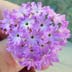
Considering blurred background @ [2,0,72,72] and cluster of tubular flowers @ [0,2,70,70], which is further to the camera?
blurred background @ [2,0,72,72]

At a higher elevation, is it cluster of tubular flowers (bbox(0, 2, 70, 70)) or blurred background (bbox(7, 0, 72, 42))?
blurred background (bbox(7, 0, 72, 42))

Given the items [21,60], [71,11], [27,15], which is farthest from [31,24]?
[71,11]

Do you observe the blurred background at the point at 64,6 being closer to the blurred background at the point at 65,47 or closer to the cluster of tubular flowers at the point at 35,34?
the blurred background at the point at 65,47

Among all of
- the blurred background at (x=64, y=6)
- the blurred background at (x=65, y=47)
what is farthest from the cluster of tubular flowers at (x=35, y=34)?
the blurred background at (x=64, y=6)

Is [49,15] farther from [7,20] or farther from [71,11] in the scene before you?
[71,11]

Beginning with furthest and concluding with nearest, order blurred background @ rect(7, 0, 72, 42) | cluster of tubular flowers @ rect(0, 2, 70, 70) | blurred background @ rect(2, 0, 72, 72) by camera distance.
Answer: blurred background @ rect(7, 0, 72, 42), blurred background @ rect(2, 0, 72, 72), cluster of tubular flowers @ rect(0, 2, 70, 70)

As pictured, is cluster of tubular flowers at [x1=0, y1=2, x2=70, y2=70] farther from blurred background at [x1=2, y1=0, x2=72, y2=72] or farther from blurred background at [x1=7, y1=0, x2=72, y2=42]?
blurred background at [x1=7, y1=0, x2=72, y2=42]

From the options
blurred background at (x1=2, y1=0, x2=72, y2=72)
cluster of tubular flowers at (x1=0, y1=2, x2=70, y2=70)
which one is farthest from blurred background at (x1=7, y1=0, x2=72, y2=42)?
cluster of tubular flowers at (x1=0, y1=2, x2=70, y2=70)

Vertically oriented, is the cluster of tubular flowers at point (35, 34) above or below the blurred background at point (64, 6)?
below

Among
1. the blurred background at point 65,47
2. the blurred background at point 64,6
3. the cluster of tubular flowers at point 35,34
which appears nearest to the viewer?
the cluster of tubular flowers at point 35,34

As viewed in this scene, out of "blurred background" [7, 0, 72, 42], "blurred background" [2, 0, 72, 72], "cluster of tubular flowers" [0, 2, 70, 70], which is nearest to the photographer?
"cluster of tubular flowers" [0, 2, 70, 70]
